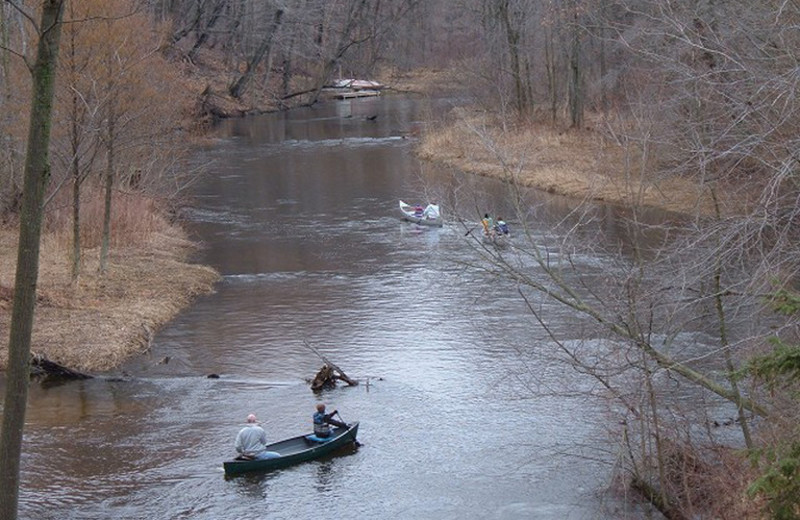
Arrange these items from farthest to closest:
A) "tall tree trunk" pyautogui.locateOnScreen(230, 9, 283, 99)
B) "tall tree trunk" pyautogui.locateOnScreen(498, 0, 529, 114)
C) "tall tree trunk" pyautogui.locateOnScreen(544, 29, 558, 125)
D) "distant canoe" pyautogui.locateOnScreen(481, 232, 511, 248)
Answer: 1. "tall tree trunk" pyautogui.locateOnScreen(230, 9, 283, 99)
2. "tall tree trunk" pyautogui.locateOnScreen(498, 0, 529, 114)
3. "tall tree trunk" pyautogui.locateOnScreen(544, 29, 558, 125)
4. "distant canoe" pyautogui.locateOnScreen(481, 232, 511, 248)

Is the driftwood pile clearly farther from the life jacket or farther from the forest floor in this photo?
→ the forest floor

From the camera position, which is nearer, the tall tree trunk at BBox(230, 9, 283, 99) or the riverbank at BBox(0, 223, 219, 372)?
the riverbank at BBox(0, 223, 219, 372)

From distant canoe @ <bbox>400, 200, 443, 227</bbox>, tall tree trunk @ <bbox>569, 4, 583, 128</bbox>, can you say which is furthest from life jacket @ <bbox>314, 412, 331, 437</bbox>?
tall tree trunk @ <bbox>569, 4, 583, 128</bbox>

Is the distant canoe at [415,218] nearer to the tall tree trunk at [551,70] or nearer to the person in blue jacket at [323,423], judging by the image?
the tall tree trunk at [551,70]

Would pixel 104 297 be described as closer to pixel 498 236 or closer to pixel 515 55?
pixel 498 236

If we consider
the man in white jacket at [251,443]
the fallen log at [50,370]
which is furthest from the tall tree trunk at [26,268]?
the fallen log at [50,370]

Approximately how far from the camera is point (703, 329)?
19.7m

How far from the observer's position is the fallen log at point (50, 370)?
63.5 ft

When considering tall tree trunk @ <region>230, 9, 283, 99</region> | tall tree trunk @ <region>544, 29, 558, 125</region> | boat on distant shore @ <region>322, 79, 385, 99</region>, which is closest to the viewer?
tall tree trunk @ <region>544, 29, 558, 125</region>

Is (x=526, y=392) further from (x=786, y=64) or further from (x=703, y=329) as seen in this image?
(x=786, y=64)

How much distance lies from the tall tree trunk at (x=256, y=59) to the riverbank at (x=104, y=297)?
131 feet

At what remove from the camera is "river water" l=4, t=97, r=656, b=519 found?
14.3 m

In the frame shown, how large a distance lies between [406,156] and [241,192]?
10166 mm

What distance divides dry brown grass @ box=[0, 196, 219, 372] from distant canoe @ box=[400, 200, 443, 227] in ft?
24.6
